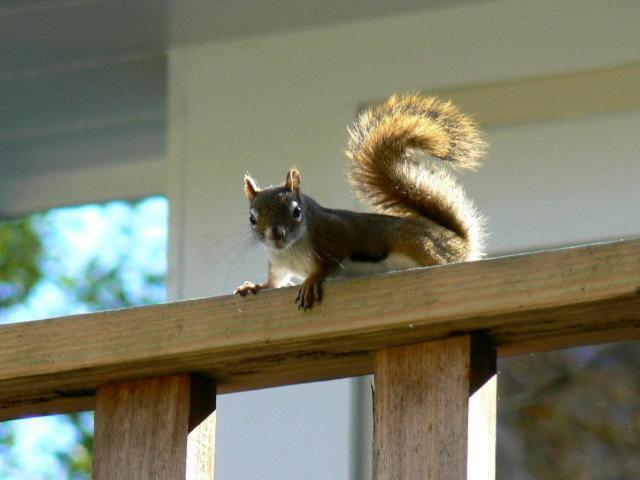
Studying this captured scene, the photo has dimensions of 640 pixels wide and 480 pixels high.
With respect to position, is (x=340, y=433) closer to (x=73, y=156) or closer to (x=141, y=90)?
(x=141, y=90)

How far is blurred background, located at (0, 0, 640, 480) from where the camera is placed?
336 cm

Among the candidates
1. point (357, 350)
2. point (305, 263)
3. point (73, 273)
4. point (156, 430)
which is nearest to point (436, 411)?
point (357, 350)

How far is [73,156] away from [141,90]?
0.50m

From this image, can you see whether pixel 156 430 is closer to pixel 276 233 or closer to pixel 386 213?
pixel 276 233

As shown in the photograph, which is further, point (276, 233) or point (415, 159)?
point (415, 159)

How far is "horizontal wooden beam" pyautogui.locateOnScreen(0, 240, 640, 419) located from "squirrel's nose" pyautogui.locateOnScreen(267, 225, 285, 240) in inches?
44.3

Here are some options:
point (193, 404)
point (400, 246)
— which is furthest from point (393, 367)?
point (400, 246)

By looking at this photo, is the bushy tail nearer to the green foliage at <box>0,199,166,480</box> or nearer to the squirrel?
the squirrel

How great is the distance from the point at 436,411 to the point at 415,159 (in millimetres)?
1623

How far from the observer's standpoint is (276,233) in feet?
8.71

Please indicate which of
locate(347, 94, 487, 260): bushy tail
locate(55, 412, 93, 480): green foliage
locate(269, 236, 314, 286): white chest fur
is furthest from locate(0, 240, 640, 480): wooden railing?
locate(55, 412, 93, 480): green foliage

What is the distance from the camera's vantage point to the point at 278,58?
3770mm

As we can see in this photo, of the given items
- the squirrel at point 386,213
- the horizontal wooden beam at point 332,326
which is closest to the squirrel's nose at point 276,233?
the squirrel at point 386,213

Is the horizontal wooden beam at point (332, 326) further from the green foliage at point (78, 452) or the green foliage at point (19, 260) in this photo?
the green foliage at point (19, 260)
